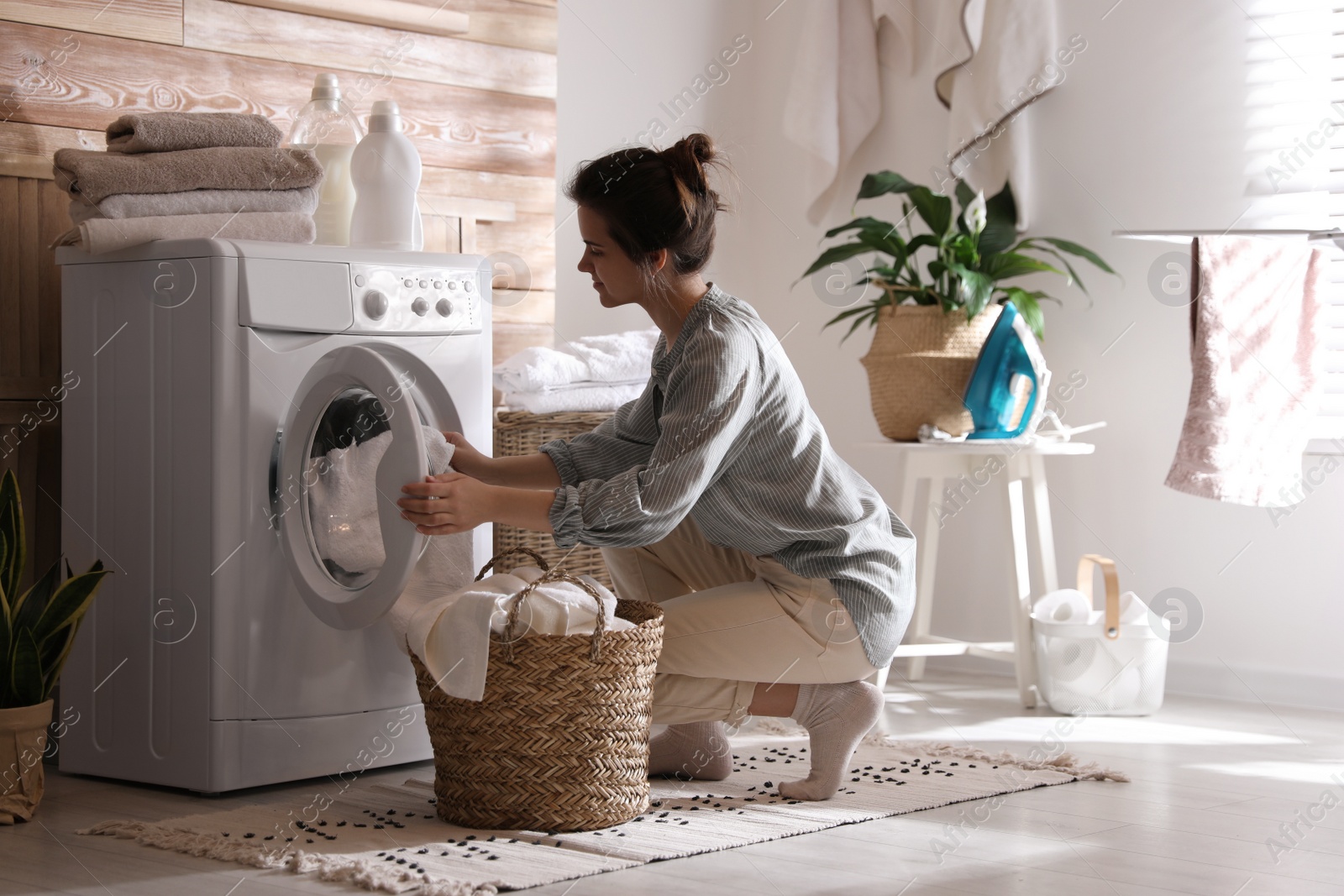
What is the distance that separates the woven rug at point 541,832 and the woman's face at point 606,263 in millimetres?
666

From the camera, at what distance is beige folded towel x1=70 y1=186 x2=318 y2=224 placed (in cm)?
197

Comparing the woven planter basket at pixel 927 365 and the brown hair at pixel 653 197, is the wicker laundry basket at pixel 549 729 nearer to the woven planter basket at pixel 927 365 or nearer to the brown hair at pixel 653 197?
the brown hair at pixel 653 197

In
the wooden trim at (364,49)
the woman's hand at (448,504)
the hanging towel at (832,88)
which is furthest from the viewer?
the hanging towel at (832,88)

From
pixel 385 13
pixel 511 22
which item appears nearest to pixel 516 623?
pixel 385 13

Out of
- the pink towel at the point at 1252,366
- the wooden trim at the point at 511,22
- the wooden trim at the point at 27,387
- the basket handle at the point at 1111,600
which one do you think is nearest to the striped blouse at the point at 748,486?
the basket handle at the point at 1111,600

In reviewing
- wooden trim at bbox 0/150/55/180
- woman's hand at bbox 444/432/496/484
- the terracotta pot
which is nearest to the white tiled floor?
the terracotta pot

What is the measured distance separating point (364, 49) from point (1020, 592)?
1.65 meters

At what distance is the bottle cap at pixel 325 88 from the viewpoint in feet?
7.57

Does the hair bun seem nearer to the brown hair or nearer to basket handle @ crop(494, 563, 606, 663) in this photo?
the brown hair

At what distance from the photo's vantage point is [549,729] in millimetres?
1655

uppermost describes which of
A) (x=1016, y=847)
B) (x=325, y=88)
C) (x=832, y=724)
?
(x=325, y=88)

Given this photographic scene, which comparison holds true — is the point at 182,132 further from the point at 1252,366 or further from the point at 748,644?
the point at 1252,366

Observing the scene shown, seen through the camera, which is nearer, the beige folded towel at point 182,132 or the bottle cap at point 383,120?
the beige folded towel at point 182,132

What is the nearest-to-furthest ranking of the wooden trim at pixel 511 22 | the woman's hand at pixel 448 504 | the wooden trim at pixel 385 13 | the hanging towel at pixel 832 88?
the woman's hand at pixel 448 504 → the wooden trim at pixel 385 13 → the wooden trim at pixel 511 22 → the hanging towel at pixel 832 88
